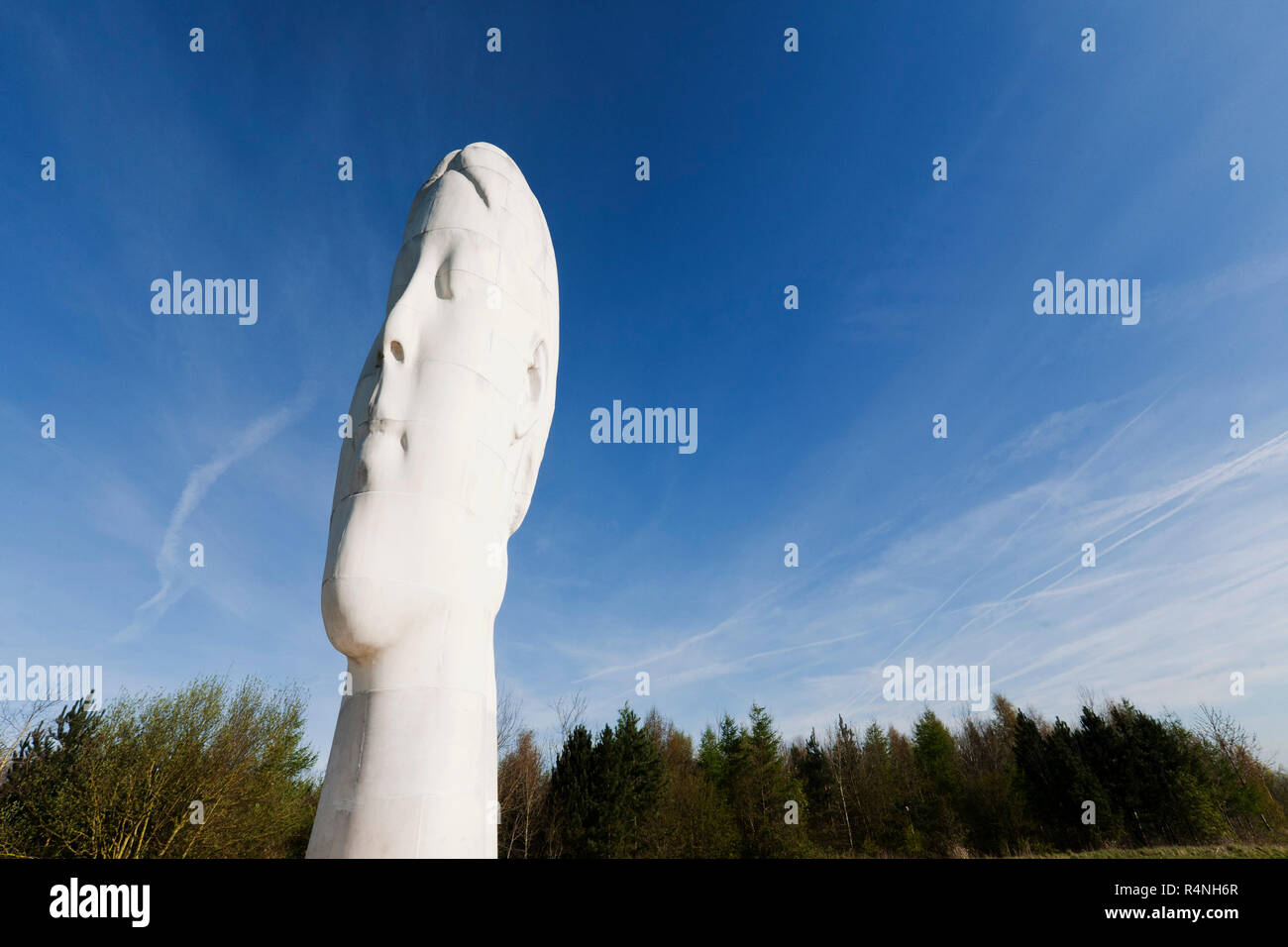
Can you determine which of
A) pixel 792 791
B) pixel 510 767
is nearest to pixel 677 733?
pixel 792 791

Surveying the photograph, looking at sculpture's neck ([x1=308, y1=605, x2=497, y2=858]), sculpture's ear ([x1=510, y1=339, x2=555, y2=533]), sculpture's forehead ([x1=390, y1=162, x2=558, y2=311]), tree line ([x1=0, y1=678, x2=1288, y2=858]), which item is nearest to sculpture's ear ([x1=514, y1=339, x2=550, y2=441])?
sculpture's ear ([x1=510, y1=339, x2=555, y2=533])

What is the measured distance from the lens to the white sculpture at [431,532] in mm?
4586

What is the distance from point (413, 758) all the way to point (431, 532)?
1.75 metres

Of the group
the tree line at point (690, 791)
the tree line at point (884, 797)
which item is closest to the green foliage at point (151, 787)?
the tree line at point (690, 791)

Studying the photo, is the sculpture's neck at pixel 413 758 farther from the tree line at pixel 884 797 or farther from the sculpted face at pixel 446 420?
the tree line at pixel 884 797

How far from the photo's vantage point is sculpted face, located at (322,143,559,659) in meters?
4.91

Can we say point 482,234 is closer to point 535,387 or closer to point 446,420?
Answer: point 535,387

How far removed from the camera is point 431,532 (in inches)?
203

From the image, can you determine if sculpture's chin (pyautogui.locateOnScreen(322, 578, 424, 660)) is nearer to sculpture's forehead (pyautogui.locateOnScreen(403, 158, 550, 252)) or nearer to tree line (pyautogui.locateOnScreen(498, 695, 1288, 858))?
sculpture's forehead (pyautogui.locateOnScreen(403, 158, 550, 252))

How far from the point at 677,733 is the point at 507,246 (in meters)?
44.9

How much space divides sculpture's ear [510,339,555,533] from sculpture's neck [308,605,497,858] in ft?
7.47
